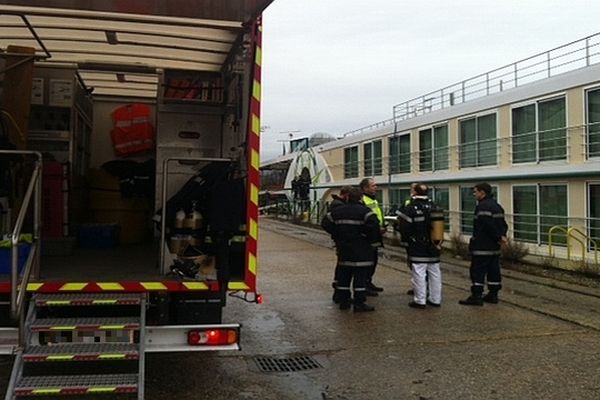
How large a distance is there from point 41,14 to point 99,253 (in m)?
2.43

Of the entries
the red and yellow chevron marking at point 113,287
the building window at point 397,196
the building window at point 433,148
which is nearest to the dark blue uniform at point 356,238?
the red and yellow chevron marking at point 113,287

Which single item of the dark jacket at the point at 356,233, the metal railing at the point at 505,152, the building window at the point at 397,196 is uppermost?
the metal railing at the point at 505,152

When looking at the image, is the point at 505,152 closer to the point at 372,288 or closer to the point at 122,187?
the point at 372,288

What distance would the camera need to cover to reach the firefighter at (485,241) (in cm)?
805

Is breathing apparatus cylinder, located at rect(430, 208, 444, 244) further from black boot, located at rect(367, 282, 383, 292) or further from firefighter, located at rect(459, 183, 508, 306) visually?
black boot, located at rect(367, 282, 383, 292)

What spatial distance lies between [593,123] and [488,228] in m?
7.31

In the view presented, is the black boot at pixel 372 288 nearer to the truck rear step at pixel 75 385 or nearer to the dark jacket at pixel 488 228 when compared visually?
the dark jacket at pixel 488 228

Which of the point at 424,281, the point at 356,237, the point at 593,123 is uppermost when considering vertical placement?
the point at 593,123

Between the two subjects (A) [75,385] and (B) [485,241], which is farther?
(B) [485,241]

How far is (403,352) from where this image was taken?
5988 mm

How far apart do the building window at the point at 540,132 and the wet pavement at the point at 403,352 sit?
629 centimetres

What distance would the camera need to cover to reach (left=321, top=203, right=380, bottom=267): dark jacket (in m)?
7.66

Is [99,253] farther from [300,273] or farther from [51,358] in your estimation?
[300,273]

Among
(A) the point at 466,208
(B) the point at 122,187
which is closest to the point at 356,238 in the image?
(B) the point at 122,187
